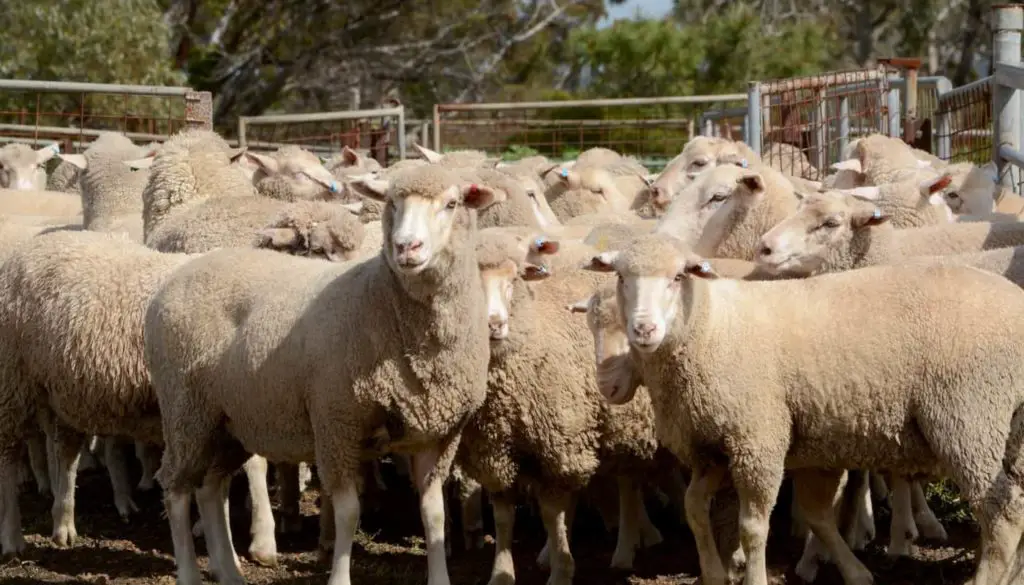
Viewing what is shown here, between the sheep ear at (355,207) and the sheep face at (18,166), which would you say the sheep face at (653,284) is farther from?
the sheep face at (18,166)

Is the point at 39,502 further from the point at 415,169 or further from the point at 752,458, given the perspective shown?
the point at 752,458

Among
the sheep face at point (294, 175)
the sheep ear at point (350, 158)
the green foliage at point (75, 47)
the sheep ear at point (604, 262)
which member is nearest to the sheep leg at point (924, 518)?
the sheep ear at point (604, 262)

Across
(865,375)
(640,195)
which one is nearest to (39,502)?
(640,195)

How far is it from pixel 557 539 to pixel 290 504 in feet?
5.69

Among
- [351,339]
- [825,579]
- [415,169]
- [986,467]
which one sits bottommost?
[825,579]

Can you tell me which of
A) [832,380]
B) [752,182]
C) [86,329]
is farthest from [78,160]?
[832,380]

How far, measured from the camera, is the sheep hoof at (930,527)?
688cm

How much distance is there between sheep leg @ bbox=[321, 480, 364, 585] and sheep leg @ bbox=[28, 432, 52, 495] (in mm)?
3436

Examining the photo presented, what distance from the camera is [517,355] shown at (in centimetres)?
611

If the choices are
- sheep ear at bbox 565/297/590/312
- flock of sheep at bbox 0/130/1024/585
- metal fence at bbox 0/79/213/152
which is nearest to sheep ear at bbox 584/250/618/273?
flock of sheep at bbox 0/130/1024/585

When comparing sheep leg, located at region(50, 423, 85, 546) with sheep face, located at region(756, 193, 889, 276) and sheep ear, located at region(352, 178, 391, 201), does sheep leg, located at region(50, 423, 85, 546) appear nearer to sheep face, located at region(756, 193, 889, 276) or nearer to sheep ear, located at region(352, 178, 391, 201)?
sheep ear, located at region(352, 178, 391, 201)

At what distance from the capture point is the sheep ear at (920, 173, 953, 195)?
7309 millimetres

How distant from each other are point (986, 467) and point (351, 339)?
7.33 feet

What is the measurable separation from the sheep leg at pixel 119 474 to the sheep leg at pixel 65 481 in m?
0.67
